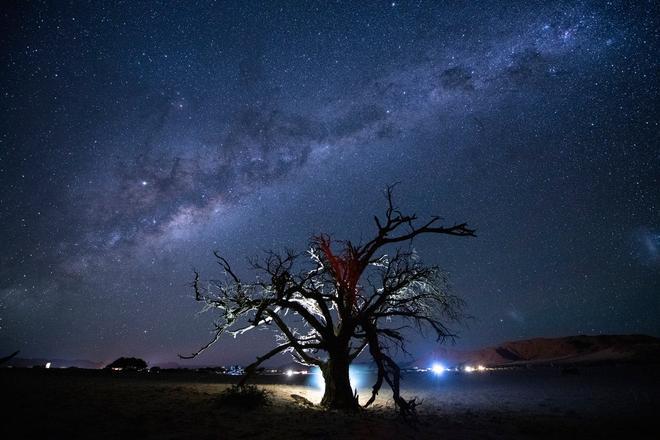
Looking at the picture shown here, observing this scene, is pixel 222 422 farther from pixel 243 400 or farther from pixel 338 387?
pixel 338 387

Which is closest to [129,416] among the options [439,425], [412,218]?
[439,425]

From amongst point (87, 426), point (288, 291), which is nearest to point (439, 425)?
point (288, 291)

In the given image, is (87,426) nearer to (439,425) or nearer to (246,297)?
(246,297)

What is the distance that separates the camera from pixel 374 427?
10586 millimetres

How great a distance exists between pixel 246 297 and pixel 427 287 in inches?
337

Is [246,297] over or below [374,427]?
over

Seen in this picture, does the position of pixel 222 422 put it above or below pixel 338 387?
below

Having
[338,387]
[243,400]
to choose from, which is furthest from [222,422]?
[338,387]

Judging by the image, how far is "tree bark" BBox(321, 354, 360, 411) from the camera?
46.9 ft

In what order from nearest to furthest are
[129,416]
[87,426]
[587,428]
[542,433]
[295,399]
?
[87,426], [129,416], [542,433], [587,428], [295,399]

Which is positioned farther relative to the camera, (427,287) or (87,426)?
(427,287)

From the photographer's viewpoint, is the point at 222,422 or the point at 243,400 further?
the point at 243,400

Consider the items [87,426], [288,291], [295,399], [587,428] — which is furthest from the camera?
[295,399]

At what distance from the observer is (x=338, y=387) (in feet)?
48.0
